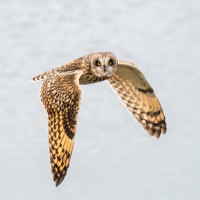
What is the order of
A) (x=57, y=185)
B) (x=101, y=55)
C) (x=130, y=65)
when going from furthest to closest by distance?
(x=130, y=65)
(x=101, y=55)
(x=57, y=185)

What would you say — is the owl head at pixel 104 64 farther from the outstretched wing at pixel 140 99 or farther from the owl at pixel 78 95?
the outstretched wing at pixel 140 99

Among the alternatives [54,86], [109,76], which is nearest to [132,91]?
[109,76]

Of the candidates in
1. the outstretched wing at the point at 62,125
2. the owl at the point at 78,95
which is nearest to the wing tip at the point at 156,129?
the owl at the point at 78,95

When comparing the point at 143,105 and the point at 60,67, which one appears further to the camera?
the point at 143,105

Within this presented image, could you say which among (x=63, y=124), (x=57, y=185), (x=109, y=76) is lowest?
(x=57, y=185)

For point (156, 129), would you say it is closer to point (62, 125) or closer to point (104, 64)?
point (104, 64)

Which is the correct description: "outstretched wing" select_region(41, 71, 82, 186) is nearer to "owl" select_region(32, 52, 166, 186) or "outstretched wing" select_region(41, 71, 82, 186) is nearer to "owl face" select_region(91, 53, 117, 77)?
"owl" select_region(32, 52, 166, 186)

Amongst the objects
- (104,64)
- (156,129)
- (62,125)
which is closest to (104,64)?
(104,64)

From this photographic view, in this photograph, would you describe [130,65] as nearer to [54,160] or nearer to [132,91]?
[132,91]
